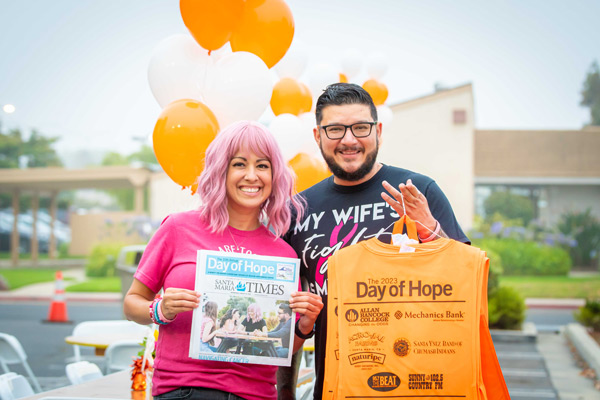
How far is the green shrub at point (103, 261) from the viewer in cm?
2141

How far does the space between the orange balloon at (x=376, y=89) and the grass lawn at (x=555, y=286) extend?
32.5ft

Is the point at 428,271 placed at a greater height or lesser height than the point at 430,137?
lesser

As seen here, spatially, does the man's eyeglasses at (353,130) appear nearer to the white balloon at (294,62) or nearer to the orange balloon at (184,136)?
the orange balloon at (184,136)

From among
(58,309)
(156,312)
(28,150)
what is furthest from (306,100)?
(28,150)

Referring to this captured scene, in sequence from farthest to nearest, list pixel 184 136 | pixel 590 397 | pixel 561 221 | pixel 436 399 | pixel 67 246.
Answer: pixel 67 246
pixel 561 221
pixel 590 397
pixel 184 136
pixel 436 399

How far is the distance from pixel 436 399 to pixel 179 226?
46.1 inches

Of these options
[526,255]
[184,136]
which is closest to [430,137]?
[526,255]

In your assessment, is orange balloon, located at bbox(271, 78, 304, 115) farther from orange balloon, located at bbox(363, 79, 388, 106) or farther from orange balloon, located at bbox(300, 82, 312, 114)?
orange balloon, located at bbox(363, 79, 388, 106)

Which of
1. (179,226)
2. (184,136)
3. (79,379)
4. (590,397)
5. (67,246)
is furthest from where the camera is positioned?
(67,246)

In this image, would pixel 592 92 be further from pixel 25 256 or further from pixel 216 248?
pixel 216 248

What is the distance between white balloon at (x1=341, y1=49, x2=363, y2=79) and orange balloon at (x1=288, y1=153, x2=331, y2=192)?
2.87 metres

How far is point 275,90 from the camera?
18.8 ft

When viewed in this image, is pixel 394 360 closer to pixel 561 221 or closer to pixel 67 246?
pixel 561 221

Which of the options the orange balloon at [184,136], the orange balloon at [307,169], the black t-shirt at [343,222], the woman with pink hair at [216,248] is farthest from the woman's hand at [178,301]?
the orange balloon at [307,169]
